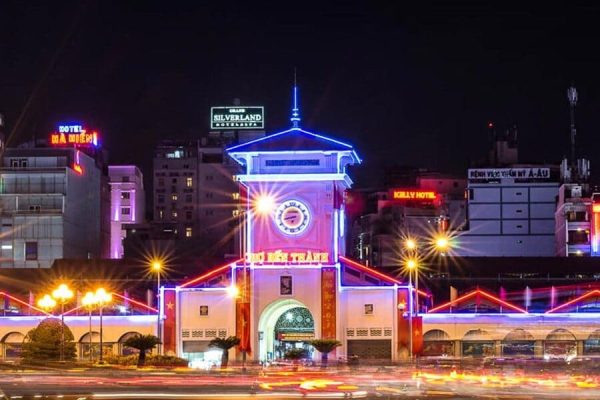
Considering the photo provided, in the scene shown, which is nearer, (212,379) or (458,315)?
(212,379)

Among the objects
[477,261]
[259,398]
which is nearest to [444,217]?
[477,261]

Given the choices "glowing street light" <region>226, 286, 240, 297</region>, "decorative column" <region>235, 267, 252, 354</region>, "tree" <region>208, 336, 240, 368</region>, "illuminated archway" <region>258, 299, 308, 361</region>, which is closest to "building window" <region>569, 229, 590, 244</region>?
"illuminated archway" <region>258, 299, 308, 361</region>

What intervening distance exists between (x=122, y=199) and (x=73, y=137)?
22.2 metres

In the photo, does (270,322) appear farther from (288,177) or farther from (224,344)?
(288,177)

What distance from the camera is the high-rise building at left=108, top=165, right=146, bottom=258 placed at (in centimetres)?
15600

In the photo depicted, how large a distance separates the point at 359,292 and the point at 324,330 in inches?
129

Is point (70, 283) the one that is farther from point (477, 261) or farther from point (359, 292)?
point (477, 261)

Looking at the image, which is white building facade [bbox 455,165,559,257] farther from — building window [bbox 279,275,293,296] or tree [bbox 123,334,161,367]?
tree [bbox 123,334,161,367]

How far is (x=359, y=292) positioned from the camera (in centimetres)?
7438

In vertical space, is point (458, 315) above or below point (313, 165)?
below

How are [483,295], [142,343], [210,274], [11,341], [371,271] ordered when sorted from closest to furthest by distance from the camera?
[142,343], [371,271], [210,274], [483,295], [11,341]

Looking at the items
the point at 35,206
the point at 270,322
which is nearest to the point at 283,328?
the point at 270,322

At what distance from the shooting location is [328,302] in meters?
73.8

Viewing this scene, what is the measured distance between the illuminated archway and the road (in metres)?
19.7
